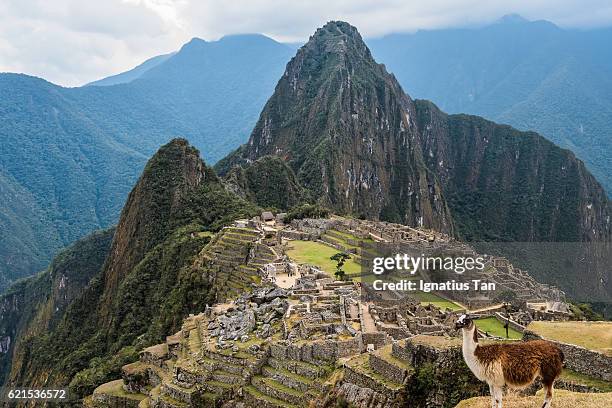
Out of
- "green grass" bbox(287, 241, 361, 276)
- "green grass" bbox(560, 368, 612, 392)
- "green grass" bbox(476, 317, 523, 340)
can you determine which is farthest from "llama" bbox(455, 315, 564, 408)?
"green grass" bbox(287, 241, 361, 276)

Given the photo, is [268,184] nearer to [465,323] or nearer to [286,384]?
[286,384]

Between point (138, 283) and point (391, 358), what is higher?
point (391, 358)

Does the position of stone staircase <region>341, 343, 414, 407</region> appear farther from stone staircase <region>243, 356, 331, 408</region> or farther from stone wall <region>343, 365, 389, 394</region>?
stone staircase <region>243, 356, 331, 408</region>

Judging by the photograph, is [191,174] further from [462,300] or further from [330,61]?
[330,61]

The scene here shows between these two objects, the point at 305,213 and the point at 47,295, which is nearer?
the point at 305,213

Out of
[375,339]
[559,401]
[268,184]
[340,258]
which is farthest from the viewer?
[268,184]

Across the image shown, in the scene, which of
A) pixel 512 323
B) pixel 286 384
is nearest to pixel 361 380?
pixel 286 384
